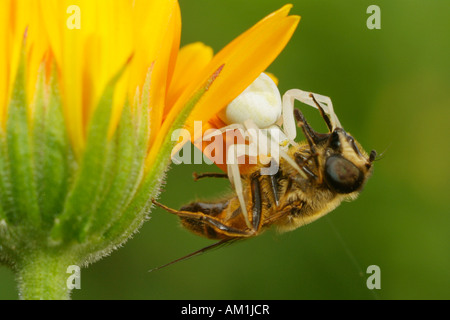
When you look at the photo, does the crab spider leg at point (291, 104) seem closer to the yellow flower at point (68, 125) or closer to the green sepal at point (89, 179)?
the yellow flower at point (68, 125)

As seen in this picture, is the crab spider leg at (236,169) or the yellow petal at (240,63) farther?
the crab spider leg at (236,169)

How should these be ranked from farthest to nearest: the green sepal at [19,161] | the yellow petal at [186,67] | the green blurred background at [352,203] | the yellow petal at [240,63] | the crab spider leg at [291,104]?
the green blurred background at [352,203] → the crab spider leg at [291,104] → the yellow petal at [186,67] → the yellow petal at [240,63] → the green sepal at [19,161]

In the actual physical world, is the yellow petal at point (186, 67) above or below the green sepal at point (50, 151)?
above

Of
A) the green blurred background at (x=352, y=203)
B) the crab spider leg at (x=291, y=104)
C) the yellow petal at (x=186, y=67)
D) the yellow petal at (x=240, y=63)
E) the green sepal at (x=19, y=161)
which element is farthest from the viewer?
the green blurred background at (x=352, y=203)

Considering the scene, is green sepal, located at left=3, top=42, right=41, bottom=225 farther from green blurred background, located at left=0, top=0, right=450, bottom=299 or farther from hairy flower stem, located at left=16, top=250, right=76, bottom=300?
green blurred background, located at left=0, top=0, right=450, bottom=299

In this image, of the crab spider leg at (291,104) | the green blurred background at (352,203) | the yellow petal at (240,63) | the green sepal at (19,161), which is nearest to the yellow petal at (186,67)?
the yellow petal at (240,63)

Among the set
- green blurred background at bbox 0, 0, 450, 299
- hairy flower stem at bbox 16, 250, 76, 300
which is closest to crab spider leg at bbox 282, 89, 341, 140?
hairy flower stem at bbox 16, 250, 76, 300

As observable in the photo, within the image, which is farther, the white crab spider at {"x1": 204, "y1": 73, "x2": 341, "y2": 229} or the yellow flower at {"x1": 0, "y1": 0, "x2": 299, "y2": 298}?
the white crab spider at {"x1": 204, "y1": 73, "x2": 341, "y2": 229}
